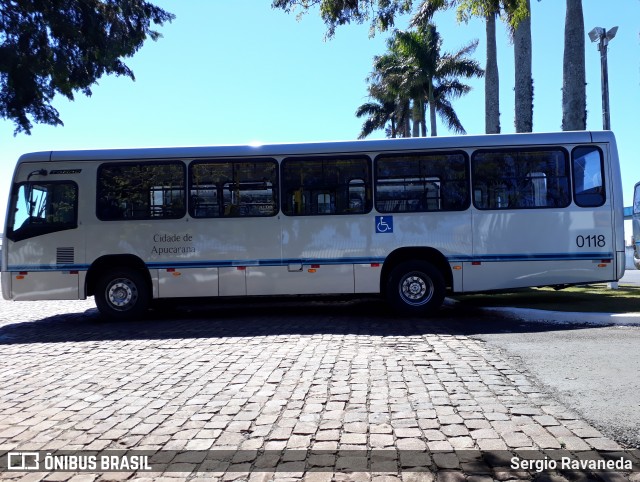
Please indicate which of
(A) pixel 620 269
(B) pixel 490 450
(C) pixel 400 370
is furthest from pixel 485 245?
(B) pixel 490 450

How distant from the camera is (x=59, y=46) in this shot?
33.3 ft

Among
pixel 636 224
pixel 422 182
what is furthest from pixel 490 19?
pixel 422 182

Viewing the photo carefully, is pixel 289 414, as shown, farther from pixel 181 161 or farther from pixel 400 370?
pixel 181 161

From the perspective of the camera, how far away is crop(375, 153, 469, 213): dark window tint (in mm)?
10430

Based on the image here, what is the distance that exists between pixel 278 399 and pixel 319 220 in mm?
5702

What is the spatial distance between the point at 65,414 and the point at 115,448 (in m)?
1.08

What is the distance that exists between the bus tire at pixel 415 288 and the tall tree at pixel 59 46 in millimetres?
7166

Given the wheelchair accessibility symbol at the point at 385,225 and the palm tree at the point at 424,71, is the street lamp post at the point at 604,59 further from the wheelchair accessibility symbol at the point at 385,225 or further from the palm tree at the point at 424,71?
the palm tree at the point at 424,71

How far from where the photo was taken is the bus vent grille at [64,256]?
10570 mm

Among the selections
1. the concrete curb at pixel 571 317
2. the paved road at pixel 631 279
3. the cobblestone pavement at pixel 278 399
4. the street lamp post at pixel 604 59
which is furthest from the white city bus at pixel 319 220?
the paved road at pixel 631 279

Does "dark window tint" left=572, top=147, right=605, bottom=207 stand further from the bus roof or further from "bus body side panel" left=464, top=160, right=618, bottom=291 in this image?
the bus roof

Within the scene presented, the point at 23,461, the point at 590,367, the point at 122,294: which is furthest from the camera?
the point at 122,294

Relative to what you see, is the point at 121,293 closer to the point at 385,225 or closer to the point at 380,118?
the point at 385,225

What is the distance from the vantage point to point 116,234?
1066 centimetres
